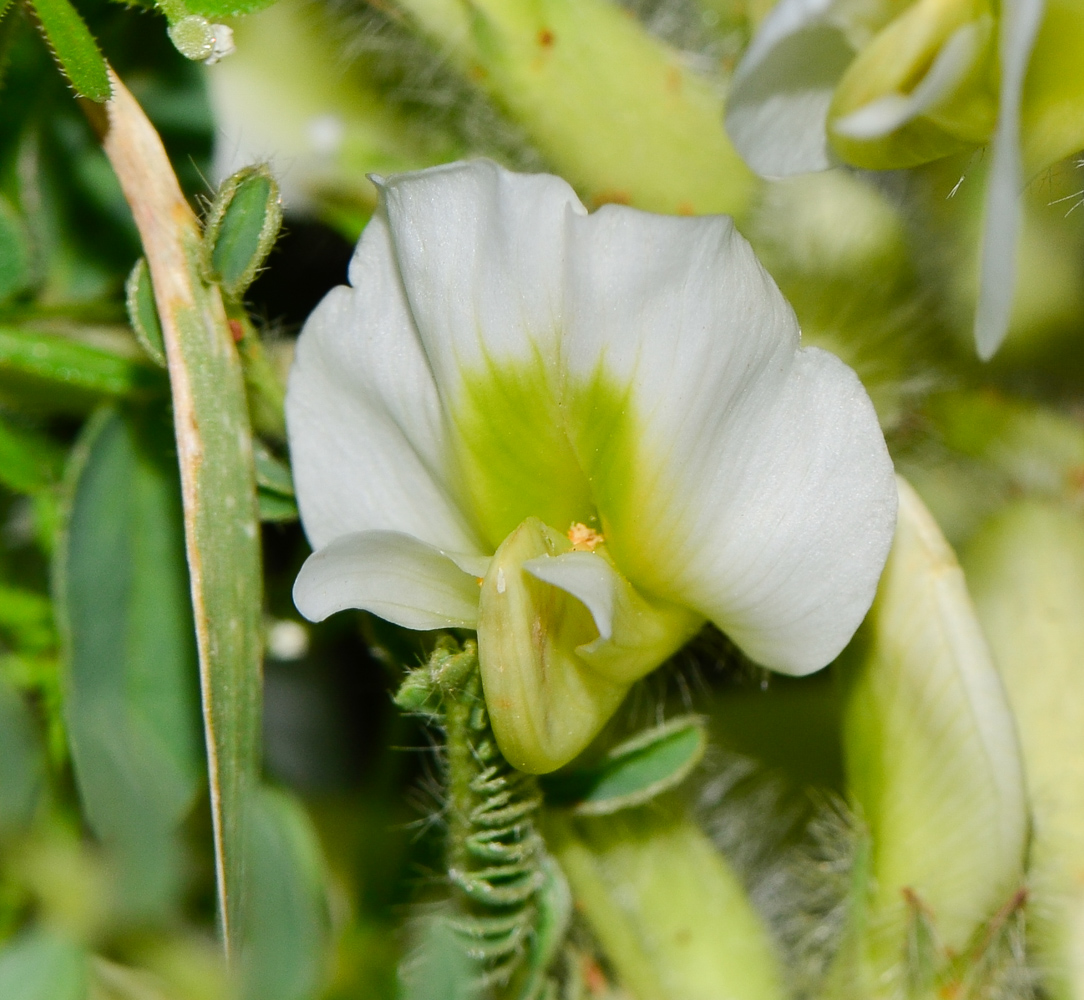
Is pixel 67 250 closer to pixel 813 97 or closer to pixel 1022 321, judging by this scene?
pixel 813 97

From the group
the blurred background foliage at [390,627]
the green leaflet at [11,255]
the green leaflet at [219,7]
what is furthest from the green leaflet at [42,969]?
the green leaflet at [219,7]

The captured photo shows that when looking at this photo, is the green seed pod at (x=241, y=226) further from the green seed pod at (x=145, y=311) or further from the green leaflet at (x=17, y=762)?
the green leaflet at (x=17, y=762)

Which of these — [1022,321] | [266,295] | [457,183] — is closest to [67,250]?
[266,295]

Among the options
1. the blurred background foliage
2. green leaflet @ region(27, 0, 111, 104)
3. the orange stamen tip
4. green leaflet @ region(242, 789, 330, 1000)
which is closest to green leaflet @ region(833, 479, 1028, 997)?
the blurred background foliage

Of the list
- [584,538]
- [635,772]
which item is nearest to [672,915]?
[635,772]

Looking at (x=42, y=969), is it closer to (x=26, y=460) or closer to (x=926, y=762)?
(x=26, y=460)

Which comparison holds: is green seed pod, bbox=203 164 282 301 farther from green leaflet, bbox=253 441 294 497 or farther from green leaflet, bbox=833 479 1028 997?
green leaflet, bbox=833 479 1028 997
